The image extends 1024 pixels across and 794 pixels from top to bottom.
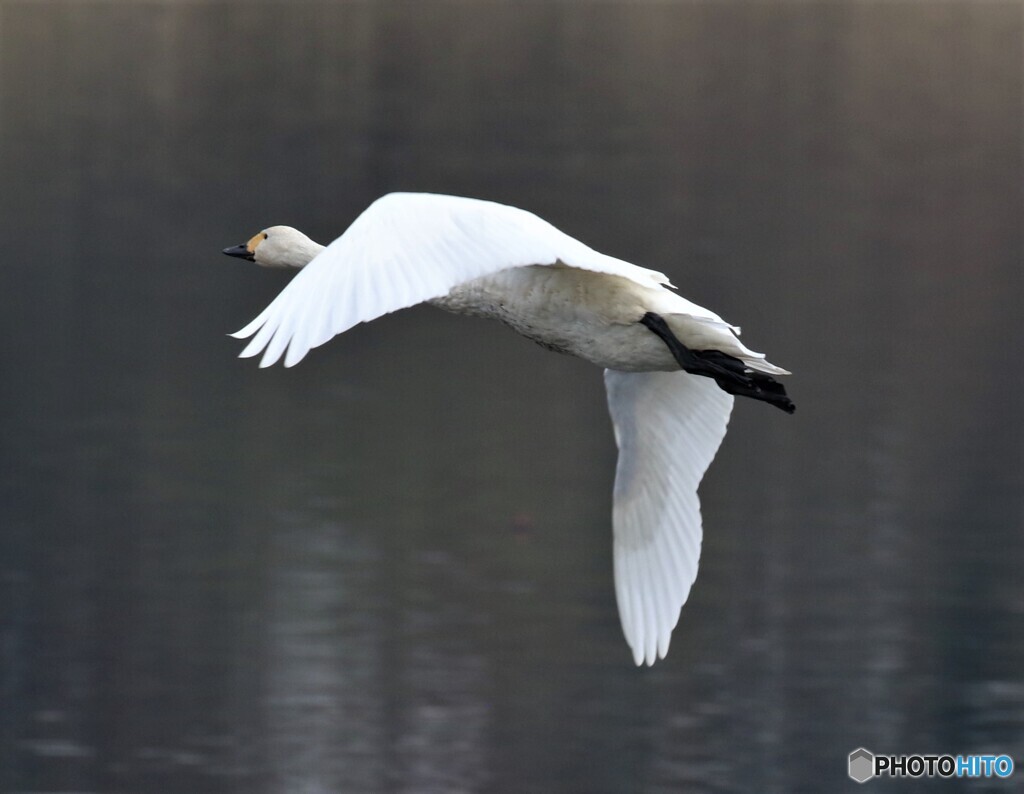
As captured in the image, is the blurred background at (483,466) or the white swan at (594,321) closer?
the white swan at (594,321)

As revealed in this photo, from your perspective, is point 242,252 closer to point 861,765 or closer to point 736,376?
point 736,376

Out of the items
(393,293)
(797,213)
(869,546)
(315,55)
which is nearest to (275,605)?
(869,546)

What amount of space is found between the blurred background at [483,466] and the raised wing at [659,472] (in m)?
2.04

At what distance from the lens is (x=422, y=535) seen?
1262 cm

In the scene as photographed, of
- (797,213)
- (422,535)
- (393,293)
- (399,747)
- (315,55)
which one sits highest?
(315,55)

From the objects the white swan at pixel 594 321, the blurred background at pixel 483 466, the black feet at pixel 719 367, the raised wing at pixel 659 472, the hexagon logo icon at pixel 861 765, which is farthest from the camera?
the blurred background at pixel 483 466

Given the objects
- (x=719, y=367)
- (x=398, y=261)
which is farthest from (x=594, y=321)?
(x=398, y=261)

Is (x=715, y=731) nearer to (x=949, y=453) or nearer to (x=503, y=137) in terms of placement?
(x=949, y=453)

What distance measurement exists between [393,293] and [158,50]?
81.2ft

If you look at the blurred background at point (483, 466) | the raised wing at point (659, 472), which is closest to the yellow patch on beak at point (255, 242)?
the raised wing at point (659, 472)

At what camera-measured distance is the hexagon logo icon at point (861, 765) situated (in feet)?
33.3

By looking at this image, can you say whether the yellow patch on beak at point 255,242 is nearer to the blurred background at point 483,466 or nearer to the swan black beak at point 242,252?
the swan black beak at point 242,252

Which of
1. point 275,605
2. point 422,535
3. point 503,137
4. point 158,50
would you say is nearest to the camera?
point 275,605

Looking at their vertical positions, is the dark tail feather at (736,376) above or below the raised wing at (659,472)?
above
